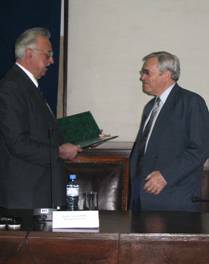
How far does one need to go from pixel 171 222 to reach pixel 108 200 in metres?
0.91

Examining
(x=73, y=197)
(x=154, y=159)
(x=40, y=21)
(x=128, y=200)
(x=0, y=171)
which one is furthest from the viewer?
(x=40, y=21)

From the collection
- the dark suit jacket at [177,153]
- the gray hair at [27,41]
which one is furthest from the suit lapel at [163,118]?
the gray hair at [27,41]

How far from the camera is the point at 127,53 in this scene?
13.1 feet

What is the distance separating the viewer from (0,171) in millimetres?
2559

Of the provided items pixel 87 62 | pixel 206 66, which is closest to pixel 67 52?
pixel 87 62

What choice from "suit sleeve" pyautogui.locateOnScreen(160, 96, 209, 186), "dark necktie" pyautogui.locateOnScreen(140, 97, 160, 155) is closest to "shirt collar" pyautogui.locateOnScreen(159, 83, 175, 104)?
"dark necktie" pyautogui.locateOnScreen(140, 97, 160, 155)

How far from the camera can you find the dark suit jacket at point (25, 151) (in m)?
2.46

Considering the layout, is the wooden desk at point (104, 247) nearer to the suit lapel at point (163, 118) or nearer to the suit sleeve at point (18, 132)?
the suit sleeve at point (18, 132)

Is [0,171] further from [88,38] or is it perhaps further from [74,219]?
[88,38]

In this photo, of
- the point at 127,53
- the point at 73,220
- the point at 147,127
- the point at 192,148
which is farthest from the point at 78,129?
the point at 127,53

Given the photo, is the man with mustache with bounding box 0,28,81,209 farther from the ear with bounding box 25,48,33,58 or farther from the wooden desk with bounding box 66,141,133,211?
the wooden desk with bounding box 66,141,133,211

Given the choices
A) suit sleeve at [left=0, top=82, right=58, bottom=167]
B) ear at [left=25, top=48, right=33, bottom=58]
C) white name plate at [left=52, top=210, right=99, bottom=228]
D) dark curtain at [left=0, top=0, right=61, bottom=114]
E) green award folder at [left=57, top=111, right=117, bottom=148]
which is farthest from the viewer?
dark curtain at [left=0, top=0, right=61, bottom=114]

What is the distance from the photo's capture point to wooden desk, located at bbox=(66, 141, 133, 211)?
289 cm

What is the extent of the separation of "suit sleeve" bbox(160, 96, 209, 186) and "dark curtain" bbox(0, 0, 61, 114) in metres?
1.49
